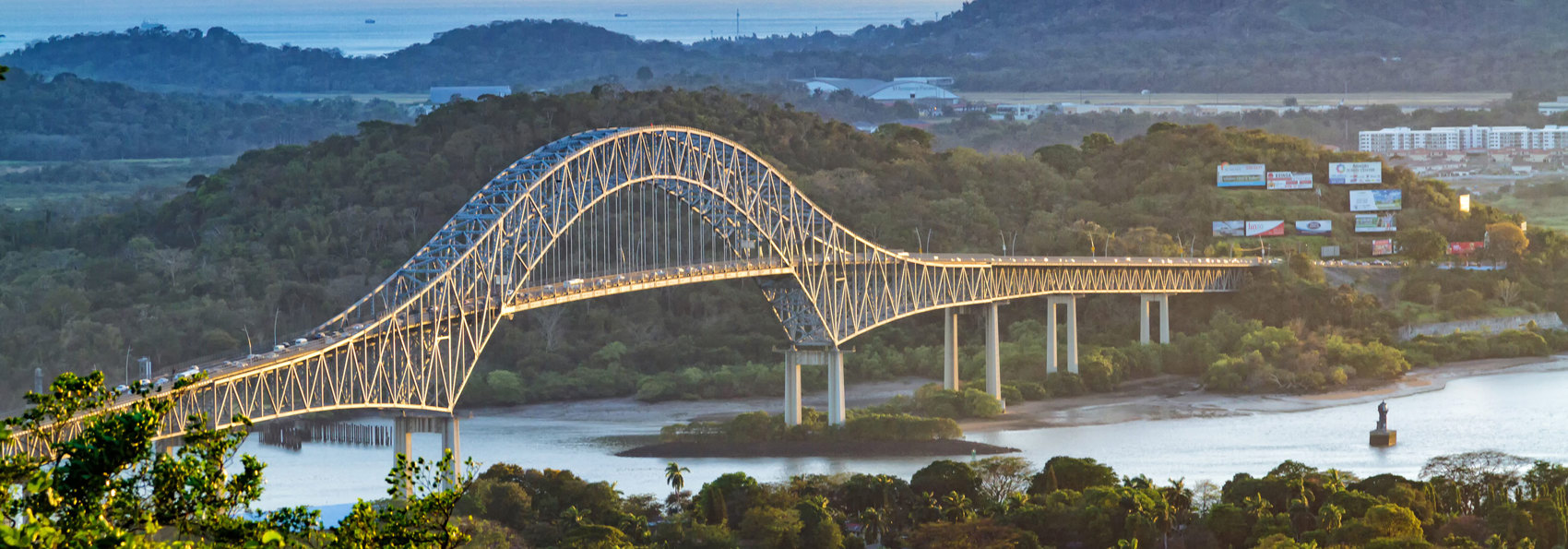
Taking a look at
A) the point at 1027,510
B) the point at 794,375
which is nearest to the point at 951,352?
the point at 794,375

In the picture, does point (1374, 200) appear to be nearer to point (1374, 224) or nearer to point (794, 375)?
point (1374, 224)

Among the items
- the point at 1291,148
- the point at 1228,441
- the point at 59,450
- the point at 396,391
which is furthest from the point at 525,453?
the point at 1291,148

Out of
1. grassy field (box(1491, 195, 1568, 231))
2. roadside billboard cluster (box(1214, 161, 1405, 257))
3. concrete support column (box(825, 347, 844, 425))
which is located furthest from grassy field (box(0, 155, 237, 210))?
grassy field (box(1491, 195, 1568, 231))

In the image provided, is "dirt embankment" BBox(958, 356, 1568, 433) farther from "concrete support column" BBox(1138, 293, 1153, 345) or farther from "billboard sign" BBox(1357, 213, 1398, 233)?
"billboard sign" BBox(1357, 213, 1398, 233)

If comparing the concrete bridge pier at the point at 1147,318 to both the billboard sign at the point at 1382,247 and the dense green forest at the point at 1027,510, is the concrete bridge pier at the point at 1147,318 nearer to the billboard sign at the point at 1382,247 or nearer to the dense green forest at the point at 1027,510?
the billboard sign at the point at 1382,247

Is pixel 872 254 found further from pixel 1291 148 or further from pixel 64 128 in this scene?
pixel 64 128
